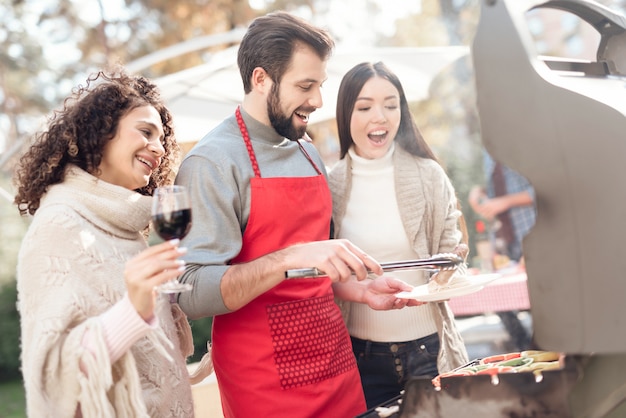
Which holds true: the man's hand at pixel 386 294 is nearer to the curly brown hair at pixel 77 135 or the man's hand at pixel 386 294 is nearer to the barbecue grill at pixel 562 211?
the barbecue grill at pixel 562 211

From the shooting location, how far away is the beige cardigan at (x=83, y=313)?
1.77m

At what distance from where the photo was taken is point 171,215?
1.74 metres

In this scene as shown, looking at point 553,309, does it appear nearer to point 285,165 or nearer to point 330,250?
point 330,250

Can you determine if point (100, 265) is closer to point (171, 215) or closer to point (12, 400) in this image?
point (171, 215)

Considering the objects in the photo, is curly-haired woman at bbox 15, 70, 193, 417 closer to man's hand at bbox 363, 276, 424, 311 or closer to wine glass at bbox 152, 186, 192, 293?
wine glass at bbox 152, 186, 192, 293

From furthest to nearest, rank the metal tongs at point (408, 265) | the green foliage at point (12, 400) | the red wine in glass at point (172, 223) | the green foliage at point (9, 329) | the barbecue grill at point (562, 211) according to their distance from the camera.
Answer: the green foliage at point (9, 329) < the green foliage at point (12, 400) < the metal tongs at point (408, 265) < the red wine in glass at point (172, 223) < the barbecue grill at point (562, 211)

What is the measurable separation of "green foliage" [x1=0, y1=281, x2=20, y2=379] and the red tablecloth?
5089 millimetres

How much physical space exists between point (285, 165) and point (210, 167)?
301 millimetres

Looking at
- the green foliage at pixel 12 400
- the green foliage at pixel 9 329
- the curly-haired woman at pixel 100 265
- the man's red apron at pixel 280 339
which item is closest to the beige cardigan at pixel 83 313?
the curly-haired woman at pixel 100 265

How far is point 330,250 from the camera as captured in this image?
77.0 inches

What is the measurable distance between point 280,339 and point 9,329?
679 cm

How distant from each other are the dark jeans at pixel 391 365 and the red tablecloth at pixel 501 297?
10.1 feet

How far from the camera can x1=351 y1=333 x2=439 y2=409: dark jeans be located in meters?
2.63

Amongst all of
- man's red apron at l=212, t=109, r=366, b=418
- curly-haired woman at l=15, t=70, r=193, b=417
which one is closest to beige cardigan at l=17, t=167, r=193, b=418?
curly-haired woman at l=15, t=70, r=193, b=417
